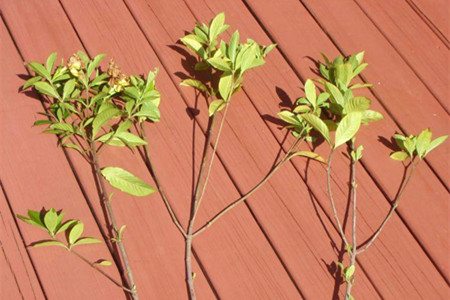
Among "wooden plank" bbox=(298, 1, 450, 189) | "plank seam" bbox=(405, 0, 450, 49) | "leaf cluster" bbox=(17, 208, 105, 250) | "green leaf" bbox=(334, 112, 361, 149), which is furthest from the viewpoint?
"plank seam" bbox=(405, 0, 450, 49)

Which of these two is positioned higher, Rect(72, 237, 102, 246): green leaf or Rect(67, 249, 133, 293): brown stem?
Rect(72, 237, 102, 246): green leaf

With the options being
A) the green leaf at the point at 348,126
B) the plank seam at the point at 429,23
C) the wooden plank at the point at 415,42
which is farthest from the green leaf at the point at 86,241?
the plank seam at the point at 429,23

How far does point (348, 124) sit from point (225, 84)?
0.30 meters

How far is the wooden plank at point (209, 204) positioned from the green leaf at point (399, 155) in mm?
393

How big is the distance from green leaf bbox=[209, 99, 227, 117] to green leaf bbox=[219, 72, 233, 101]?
0.01 metres

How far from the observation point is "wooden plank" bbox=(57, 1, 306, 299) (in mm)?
1178

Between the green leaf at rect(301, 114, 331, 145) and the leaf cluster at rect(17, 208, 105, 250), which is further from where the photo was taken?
the green leaf at rect(301, 114, 331, 145)

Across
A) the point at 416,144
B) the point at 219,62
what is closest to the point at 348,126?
the point at 416,144

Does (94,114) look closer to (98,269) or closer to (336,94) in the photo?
(98,269)

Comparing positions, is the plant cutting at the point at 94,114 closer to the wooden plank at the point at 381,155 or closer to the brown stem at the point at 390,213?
the wooden plank at the point at 381,155

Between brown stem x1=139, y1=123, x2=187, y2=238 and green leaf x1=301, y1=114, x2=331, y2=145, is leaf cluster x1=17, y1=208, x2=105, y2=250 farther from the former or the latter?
green leaf x1=301, y1=114, x2=331, y2=145

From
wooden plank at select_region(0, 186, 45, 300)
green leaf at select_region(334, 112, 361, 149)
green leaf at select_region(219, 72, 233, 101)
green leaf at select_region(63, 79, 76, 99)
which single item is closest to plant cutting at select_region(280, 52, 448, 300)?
green leaf at select_region(334, 112, 361, 149)

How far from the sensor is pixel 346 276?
114cm

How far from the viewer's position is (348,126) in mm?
1201
